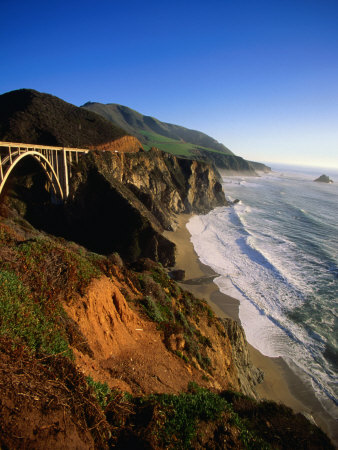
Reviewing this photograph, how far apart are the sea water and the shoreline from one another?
1.60 feet

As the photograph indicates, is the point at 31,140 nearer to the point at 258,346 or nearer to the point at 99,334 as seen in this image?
the point at 99,334

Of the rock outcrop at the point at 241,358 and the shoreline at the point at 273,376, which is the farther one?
the rock outcrop at the point at 241,358

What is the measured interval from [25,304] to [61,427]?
292 centimetres

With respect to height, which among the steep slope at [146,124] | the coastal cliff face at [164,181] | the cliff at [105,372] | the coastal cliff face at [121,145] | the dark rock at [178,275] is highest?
the steep slope at [146,124]

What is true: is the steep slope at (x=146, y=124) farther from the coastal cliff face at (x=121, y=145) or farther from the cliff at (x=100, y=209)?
the cliff at (x=100, y=209)

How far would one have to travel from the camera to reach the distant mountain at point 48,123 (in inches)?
1243

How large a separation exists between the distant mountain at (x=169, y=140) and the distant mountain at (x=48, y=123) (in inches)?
1235

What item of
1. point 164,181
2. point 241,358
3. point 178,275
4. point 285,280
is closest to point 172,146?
point 164,181

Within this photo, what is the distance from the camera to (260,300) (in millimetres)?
19906

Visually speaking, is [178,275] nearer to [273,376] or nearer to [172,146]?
[273,376]

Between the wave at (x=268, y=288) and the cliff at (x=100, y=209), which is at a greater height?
the cliff at (x=100, y=209)

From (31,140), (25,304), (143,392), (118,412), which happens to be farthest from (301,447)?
(31,140)

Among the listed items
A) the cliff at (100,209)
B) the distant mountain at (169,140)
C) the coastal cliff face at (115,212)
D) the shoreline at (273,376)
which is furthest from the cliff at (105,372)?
the distant mountain at (169,140)

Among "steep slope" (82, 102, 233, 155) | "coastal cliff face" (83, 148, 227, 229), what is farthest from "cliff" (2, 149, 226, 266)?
"steep slope" (82, 102, 233, 155)
